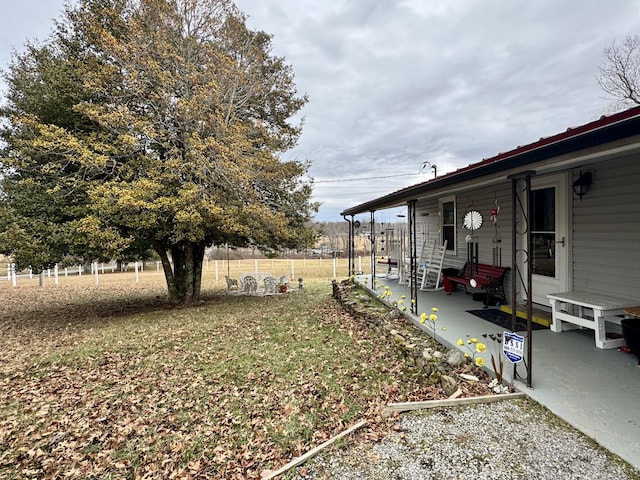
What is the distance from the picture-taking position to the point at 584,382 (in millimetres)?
3062

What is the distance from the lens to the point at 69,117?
820 centimetres

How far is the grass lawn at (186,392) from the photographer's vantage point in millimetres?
2812

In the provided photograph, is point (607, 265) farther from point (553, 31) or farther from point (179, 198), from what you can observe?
point (553, 31)

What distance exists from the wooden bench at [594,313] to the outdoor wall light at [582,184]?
1.39m

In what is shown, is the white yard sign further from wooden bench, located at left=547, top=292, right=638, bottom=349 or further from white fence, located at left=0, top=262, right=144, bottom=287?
white fence, located at left=0, top=262, right=144, bottom=287

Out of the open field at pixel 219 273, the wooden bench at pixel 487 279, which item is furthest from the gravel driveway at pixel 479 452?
the open field at pixel 219 273

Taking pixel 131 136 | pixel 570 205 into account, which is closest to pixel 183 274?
pixel 131 136

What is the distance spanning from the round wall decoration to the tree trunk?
25.7ft

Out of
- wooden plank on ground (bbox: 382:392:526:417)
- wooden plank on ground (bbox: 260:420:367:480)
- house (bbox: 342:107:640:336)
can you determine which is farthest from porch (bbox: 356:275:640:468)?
wooden plank on ground (bbox: 260:420:367:480)

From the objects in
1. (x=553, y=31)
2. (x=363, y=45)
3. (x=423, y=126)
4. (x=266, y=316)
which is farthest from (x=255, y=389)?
(x=423, y=126)

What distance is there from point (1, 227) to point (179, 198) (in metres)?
4.27

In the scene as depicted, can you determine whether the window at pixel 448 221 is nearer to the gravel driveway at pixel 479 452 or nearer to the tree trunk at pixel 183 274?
the gravel driveway at pixel 479 452

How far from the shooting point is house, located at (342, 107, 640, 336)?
7.98 feet

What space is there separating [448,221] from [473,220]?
4.89 ft
